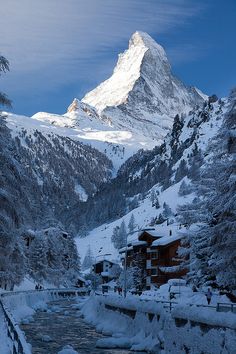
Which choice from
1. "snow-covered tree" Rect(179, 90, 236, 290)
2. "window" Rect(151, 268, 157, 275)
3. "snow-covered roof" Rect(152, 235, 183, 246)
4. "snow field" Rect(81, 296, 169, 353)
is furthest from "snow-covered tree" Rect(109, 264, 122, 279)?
"snow-covered tree" Rect(179, 90, 236, 290)

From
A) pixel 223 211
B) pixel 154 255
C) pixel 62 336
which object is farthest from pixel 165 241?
pixel 223 211

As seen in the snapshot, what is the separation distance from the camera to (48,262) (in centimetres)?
9025

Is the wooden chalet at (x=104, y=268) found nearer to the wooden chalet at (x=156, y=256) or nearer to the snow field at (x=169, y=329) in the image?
the wooden chalet at (x=156, y=256)

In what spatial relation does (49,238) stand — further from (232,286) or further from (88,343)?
(232,286)

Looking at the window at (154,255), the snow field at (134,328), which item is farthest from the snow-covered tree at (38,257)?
the snow field at (134,328)

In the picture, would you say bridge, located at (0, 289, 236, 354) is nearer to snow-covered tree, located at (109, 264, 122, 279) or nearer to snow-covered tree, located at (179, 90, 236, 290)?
snow-covered tree, located at (179, 90, 236, 290)

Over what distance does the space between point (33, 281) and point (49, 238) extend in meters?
8.19

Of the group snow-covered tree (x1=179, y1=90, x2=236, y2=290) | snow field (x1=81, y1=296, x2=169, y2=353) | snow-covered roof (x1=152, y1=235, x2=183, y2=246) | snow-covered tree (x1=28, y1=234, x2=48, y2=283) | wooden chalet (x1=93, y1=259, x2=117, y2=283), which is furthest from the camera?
wooden chalet (x1=93, y1=259, x2=117, y2=283)

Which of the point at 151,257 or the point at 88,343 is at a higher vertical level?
the point at 151,257

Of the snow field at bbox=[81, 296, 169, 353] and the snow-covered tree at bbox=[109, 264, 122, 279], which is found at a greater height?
the snow-covered tree at bbox=[109, 264, 122, 279]

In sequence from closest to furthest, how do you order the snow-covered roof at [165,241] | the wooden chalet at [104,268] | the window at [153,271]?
the snow-covered roof at [165,241], the window at [153,271], the wooden chalet at [104,268]

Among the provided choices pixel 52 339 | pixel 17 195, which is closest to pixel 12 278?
pixel 52 339

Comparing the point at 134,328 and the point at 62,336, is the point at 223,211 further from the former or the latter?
the point at 62,336

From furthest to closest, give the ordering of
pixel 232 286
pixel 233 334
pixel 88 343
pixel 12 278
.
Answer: pixel 12 278 < pixel 88 343 < pixel 232 286 < pixel 233 334
